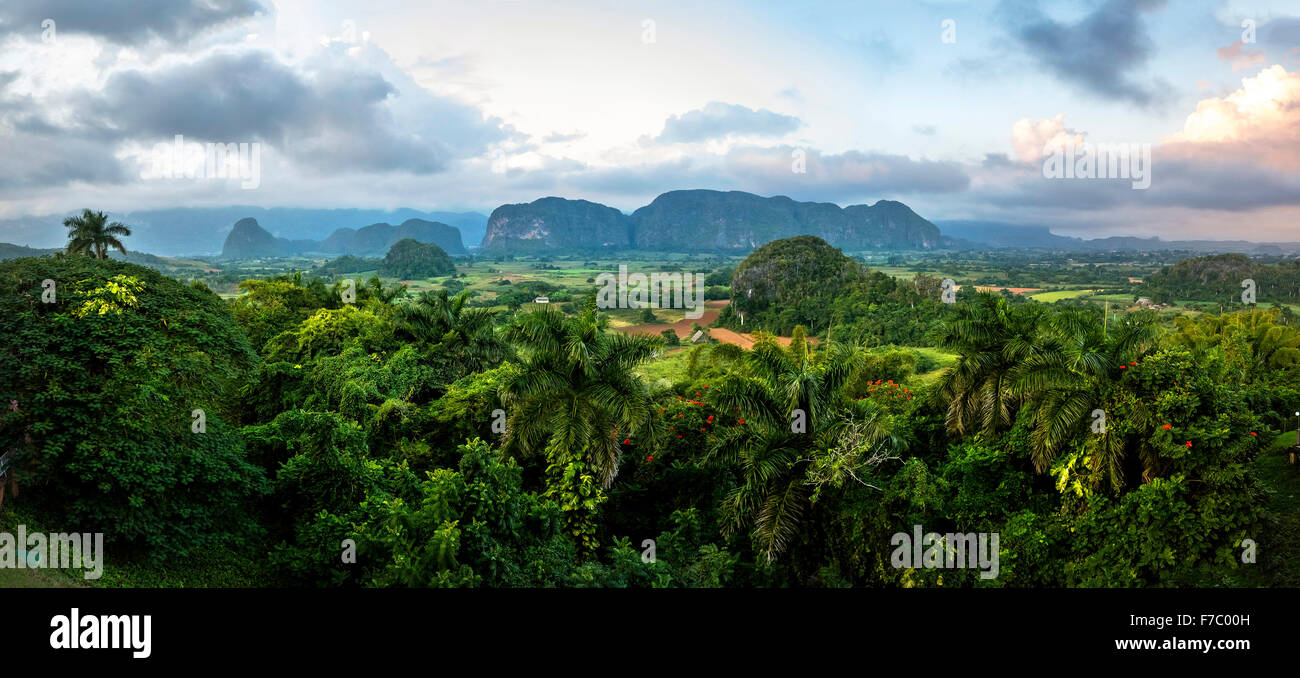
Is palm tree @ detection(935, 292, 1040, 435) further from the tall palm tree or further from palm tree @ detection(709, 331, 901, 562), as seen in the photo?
the tall palm tree

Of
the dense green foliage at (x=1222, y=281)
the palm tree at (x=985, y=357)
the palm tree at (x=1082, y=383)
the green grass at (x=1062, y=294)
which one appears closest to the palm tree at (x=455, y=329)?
the palm tree at (x=985, y=357)

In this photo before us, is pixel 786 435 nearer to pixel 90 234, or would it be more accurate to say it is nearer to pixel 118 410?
pixel 118 410

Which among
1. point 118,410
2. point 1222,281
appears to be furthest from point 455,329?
point 1222,281

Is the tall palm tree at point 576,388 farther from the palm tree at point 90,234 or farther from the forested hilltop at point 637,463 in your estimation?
the palm tree at point 90,234

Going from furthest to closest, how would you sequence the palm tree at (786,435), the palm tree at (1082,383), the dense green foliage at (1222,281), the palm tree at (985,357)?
the dense green foliage at (1222,281) → the palm tree at (985,357) → the palm tree at (786,435) → the palm tree at (1082,383)

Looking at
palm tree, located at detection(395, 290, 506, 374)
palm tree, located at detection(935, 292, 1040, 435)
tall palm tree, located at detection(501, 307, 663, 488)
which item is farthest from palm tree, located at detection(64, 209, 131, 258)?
palm tree, located at detection(935, 292, 1040, 435)
